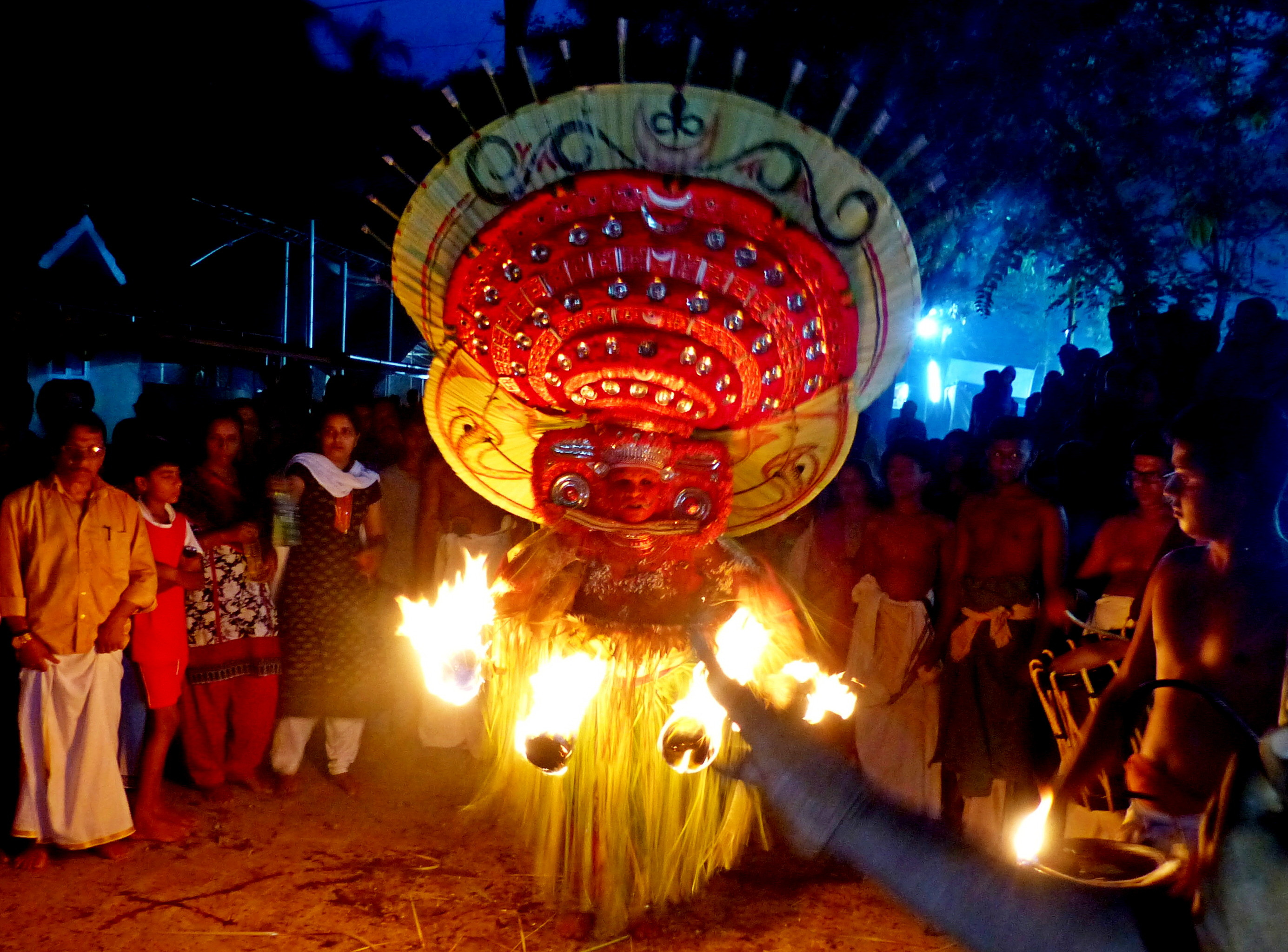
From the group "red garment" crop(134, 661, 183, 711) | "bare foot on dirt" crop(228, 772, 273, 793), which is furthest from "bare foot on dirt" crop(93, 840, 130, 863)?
"bare foot on dirt" crop(228, 772, 273, 793)

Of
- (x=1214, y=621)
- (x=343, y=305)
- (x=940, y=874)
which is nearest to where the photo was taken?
(x=940, y=874)

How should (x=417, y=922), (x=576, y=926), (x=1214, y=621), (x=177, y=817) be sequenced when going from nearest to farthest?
(x=1214, y=621) < (x=576, y=926) < (x=417, y=922) < (x=177, y=817)

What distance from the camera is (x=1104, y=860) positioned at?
1.52 metres

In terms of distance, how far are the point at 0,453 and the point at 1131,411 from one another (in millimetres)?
6657

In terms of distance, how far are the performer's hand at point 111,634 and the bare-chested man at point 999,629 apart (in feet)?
12.4

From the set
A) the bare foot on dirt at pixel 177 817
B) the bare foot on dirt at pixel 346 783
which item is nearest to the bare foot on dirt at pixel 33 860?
the bare foot on dirt at pixel 177 817

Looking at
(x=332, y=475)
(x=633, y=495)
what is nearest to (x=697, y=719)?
(x=633, y=495)

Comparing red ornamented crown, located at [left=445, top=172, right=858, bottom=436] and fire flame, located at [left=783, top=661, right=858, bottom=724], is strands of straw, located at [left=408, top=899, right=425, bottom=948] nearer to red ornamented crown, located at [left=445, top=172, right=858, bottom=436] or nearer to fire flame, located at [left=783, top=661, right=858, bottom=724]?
fire flame, located at [left=783, top=661, right=858, bottom=724]

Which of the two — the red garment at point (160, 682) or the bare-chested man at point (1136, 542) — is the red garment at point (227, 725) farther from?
the bare-chested man at point (1136, 542)

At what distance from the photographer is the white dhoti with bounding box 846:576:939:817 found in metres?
4.40

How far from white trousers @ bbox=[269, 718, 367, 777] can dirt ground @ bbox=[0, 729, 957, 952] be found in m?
0.37

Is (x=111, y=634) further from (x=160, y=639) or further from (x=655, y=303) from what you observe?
(x=655, y=303)

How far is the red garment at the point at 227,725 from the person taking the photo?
15.3ft

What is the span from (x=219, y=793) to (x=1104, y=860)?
4.46 meters
